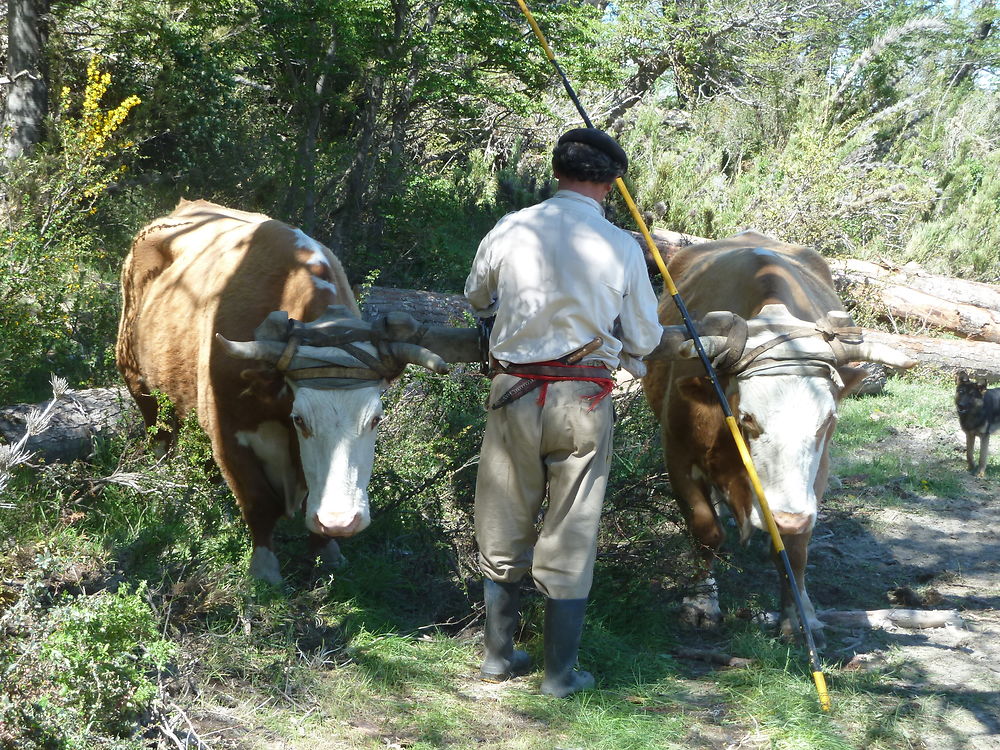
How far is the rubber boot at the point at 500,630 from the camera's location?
443 centimetres

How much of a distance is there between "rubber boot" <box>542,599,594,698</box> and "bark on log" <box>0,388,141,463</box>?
9.68 feet

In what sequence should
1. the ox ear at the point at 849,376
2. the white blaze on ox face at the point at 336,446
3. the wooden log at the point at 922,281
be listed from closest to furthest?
the white blaze on ox face at the point at 336,446
the ox ear at the point at 849,376
the wooden log at the point at 922,281

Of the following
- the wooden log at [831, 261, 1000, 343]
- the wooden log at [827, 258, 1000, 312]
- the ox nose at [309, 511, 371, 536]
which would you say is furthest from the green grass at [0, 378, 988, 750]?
the wooden log at [827, 258, 1000, 312]

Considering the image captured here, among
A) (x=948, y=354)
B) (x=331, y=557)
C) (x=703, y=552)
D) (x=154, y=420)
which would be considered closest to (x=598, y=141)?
(x=703, y=552)

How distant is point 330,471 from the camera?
458 centimetres

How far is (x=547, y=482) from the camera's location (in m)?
4.42

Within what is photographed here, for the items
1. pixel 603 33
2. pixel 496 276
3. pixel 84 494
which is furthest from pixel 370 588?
pixel 603 33

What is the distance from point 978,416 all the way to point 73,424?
8.05m

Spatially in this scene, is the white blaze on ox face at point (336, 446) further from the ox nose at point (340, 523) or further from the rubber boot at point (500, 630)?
Result: the rubber boot at point (500, 630)

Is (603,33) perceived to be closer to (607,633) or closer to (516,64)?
(516,64)

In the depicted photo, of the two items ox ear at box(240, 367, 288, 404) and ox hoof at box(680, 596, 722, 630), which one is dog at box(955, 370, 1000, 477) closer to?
ox hoof at box(680, 596, 722, 630)

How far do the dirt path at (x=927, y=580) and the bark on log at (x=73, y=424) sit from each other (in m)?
4.55

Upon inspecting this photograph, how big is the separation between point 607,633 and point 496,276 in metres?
→ 2.01

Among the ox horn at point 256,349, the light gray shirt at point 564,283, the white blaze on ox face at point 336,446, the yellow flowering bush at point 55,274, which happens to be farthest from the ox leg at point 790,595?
the yellow flowering bush at point 55,274
